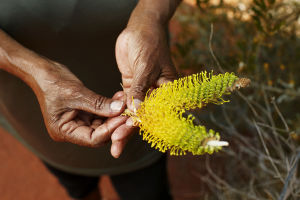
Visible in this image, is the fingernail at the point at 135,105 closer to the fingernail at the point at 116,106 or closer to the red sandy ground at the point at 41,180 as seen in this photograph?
the fingernail at the point at 116,106

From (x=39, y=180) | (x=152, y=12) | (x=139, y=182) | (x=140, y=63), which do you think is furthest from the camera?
(x=39, y=180)

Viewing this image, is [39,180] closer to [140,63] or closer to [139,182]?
[139,182]

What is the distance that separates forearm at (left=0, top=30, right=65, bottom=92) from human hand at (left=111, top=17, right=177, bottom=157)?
20cm

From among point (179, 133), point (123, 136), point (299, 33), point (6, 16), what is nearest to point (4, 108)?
point (6, 16)

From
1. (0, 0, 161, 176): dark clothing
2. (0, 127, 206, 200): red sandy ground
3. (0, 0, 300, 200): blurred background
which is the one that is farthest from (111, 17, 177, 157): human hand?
(0, 127, 206, 200): red sandy ground

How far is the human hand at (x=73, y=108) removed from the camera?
2.24 ft

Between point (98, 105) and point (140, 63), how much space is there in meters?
0.14

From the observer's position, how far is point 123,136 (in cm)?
69

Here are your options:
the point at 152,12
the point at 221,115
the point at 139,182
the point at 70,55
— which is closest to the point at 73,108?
the point at 70,55

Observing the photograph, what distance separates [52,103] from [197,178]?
1266 millimetres

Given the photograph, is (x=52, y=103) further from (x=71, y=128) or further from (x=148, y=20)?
(x=148, y=20)

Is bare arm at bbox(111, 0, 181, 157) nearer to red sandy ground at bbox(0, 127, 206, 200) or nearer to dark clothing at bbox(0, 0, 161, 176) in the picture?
dark clothing at bbox(0, 0, 161, 176)

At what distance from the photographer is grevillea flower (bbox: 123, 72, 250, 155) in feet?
1.67

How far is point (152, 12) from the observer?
0.84 meters
